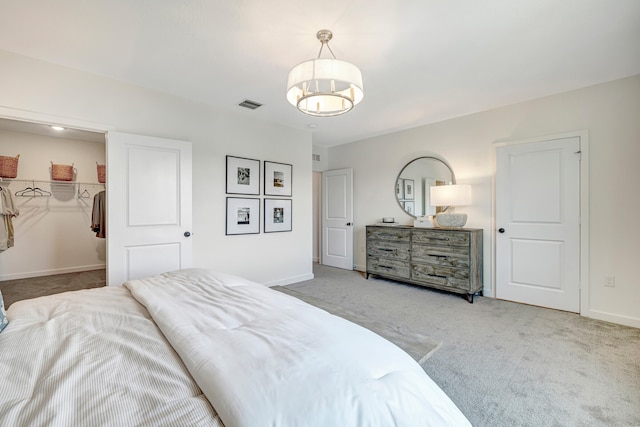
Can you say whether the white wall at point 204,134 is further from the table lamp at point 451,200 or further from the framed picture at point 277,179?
the table lamp at point 451,200

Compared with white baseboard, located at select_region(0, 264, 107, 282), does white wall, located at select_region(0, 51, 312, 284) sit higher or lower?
higher

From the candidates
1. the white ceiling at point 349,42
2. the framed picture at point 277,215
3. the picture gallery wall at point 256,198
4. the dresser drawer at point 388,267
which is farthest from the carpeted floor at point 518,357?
the white ceiling at point 349,42

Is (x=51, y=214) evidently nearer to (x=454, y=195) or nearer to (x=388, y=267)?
(x=388, y=267)

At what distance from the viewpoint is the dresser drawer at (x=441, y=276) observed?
3.51 metres

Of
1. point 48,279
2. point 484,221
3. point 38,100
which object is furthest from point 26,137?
point 484,221

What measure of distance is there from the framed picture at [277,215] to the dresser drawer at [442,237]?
1.90 metres

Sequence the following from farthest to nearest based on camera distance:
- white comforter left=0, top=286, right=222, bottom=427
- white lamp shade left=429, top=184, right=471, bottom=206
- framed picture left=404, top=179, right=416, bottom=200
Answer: framed picture left=404, top=179, right=416, bottom=200, white lamp shade left=429, top=184, right=471, bottom=206, white comforter left=0, top=286, right=222, bottom=427

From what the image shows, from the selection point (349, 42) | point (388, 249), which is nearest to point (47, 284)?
point (388, 249)

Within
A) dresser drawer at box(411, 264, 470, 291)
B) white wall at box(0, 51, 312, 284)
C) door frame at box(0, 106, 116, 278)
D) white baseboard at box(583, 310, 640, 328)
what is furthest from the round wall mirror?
door frame at box(0, 106, 116, 278)

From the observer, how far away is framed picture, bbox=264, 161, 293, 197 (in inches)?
161

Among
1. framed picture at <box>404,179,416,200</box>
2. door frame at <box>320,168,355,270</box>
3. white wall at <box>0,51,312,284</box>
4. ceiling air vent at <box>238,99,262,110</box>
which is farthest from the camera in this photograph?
door frame at <box>320,168,355,270</box>

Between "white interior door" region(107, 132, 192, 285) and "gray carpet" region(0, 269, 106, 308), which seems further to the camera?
"gray carpet" region(0, 269, 106, 308)

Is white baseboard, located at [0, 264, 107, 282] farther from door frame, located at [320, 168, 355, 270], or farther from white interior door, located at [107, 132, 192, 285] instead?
door frame, located at [320, 168, 355, 270]

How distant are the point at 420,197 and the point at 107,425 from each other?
4340 millimetres
